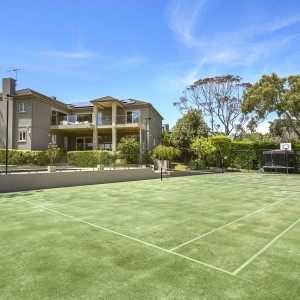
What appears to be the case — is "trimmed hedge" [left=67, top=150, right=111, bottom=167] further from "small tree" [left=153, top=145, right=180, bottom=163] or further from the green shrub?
the green shrub

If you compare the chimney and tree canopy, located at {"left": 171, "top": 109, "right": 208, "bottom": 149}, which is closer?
the chimney

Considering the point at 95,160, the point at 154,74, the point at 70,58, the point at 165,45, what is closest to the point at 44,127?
the point at 95,160

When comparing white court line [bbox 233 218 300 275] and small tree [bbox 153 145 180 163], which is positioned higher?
small tree [bbox 153 145 180 163]

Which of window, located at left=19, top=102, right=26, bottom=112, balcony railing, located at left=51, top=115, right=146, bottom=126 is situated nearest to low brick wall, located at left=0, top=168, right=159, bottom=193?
balcony railing, located at left=51, top=115, right=146, bottom=126

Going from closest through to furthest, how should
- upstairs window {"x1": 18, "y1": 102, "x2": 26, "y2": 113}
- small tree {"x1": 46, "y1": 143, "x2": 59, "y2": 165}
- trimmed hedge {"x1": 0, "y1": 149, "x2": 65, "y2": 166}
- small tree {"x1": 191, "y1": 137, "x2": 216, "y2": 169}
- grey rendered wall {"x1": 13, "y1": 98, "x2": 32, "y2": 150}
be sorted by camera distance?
trimmed hedge {"x1": 0, "y1": 149, "x2": 65, "y2": 166}
small tree {"x1": 46, "y1": 143, "x2": 59, "y2": 165}
grey rendered wall {"x1": 13, "y1": 98, "x2": 32, "y2": 150}
upstairs window {"x1": 18, "y1": 102, "x2": 26, "y2": 113}
small tree {"x1": 191, "y1": 137, "x2": 216, "y2": 169}

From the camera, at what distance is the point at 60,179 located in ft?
55.7

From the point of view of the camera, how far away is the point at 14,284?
12.2 feet

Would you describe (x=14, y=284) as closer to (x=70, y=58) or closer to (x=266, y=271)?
(x=266, y=271)

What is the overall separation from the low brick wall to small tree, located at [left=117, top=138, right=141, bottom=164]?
5176 mm

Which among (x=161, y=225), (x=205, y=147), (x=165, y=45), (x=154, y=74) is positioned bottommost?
(x=161, y=225)

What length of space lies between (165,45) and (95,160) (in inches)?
547

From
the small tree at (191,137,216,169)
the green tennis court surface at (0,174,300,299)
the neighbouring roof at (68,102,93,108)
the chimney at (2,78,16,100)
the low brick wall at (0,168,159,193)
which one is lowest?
the green tennis court surface at (0,174,300,299)

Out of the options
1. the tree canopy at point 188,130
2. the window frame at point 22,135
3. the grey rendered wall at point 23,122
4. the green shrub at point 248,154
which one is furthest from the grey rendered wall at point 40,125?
the green shrub at point 248,154

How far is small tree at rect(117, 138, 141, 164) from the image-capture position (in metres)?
28.1
